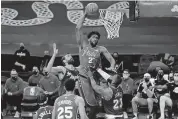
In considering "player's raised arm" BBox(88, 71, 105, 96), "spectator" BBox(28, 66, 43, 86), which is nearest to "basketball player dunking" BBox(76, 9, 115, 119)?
"player's raised arm" BBox(88, 71, 105, 96)

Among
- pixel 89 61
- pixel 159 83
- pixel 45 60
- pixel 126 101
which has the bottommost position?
pixel 126 101

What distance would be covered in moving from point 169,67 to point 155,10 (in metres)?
1.37

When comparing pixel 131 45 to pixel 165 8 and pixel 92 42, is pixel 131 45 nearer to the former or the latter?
pixel 165 8

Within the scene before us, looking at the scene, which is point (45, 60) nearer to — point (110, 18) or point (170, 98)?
point (110, 18)

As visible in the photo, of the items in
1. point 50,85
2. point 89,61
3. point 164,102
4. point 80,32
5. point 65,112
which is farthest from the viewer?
point 50,85

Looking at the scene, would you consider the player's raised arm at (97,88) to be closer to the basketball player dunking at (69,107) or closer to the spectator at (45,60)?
the basketball player dunking at (69,107)

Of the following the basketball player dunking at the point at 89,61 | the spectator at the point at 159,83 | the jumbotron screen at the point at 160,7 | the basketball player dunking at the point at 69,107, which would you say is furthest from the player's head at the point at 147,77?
the basketball player dunking at the point at 69,107

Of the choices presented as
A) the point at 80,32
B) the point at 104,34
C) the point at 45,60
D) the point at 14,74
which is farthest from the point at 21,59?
the point at 80,32

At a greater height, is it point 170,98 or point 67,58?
point 67,58

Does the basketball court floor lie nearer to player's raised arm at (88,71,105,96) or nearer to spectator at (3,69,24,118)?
spectator at (3,69,24,118)

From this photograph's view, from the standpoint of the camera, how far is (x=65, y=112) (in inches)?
255

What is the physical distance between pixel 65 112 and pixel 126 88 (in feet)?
13.8

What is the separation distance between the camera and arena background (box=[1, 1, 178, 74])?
10773 millimetres

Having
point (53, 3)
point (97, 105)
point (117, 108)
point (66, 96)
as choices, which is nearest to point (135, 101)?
point (97, 105)
